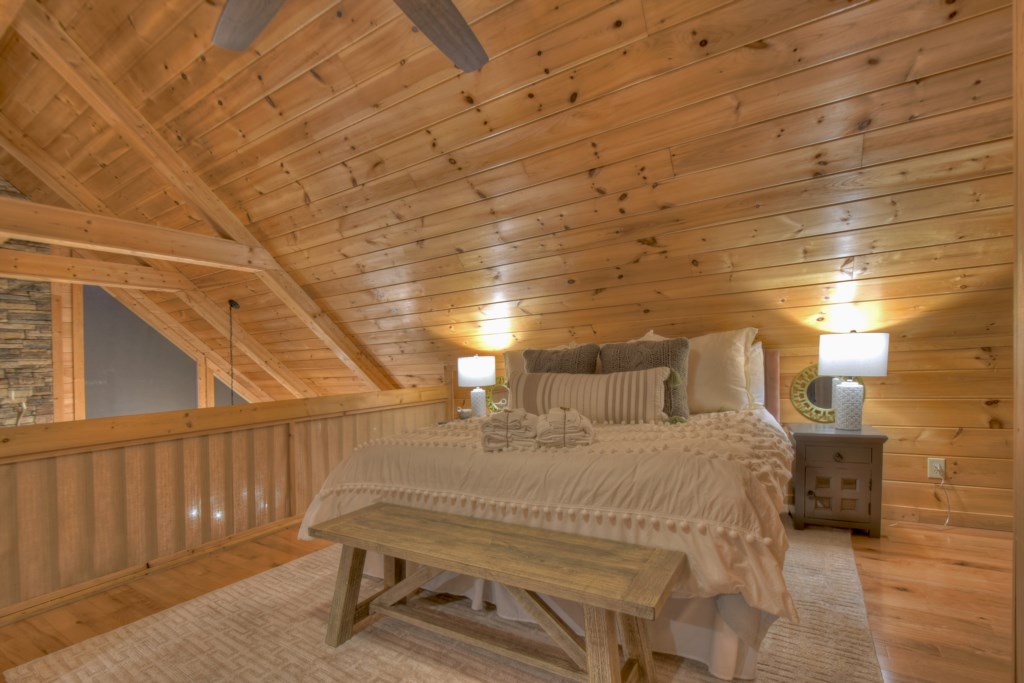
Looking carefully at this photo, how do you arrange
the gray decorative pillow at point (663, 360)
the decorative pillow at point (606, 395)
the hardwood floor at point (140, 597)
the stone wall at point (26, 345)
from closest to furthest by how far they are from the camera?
the hardwood floor at point (140, 597) → the decorative pillow at point (606, 395) → the gray decorative pillow at point (663, 360) → the stone wall at point (26, 345)

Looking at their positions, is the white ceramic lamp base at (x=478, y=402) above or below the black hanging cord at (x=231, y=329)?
below

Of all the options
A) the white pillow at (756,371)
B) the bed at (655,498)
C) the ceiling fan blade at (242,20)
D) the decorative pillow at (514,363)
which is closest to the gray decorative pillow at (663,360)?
the bed at (655,498)

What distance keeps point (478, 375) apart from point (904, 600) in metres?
2.58

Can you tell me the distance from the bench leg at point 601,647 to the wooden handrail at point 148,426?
7.15 ft

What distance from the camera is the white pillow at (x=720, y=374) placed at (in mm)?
2590

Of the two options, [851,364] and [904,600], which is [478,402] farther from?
[904,600]

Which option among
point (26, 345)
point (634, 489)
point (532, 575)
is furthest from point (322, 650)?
point (26, 345)

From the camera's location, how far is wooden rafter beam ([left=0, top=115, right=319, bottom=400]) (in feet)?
11.9

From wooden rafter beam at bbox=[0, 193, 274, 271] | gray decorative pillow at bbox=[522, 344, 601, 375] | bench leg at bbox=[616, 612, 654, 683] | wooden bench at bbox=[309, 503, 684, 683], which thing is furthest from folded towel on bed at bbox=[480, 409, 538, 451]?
wooden rafter beam at bbox=[0, 193, 274, 271]

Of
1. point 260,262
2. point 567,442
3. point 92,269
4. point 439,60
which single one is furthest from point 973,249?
point 92,269

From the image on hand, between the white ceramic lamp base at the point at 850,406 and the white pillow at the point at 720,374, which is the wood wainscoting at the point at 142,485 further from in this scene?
the white ceramic lamp base at the point at 850,406

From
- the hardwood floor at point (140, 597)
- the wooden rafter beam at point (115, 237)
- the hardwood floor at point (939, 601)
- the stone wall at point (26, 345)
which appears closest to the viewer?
the hardwood floor at point (939, 601)

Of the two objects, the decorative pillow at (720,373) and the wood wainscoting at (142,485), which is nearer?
the wood wainscoting at (142,485)

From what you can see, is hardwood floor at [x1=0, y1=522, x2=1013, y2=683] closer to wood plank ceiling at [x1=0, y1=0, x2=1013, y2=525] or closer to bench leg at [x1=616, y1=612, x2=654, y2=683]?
wood plank ceiling at [x1=0, y1=0, x2=1013, y2=525]
